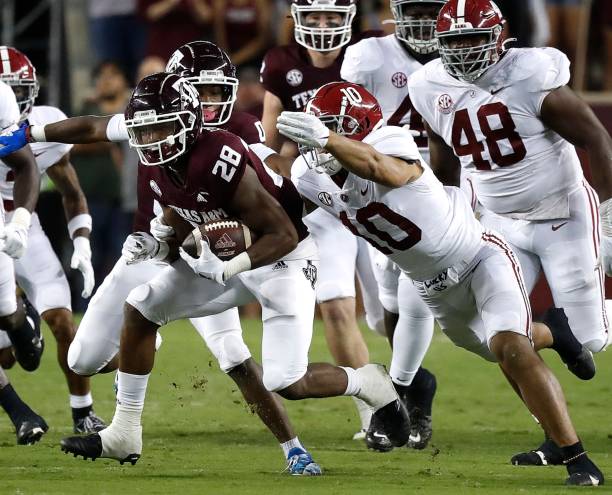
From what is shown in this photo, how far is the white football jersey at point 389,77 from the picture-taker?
650 cm

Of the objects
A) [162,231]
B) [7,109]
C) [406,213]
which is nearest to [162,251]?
[162,231]

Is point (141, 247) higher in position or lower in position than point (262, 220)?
lower

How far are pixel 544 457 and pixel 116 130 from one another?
210cm

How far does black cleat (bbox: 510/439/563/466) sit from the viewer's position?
5539 millimetres

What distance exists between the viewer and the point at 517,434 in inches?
258

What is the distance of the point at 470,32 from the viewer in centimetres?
555

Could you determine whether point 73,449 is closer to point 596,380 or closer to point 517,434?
point 517,434

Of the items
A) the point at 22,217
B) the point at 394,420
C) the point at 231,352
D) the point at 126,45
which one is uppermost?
the point at 22,217

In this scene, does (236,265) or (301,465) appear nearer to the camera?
(236,265)

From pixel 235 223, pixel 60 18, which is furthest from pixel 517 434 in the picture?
pixel 60 18

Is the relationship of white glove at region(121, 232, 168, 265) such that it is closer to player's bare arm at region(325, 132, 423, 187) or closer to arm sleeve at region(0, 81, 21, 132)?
player's bare arm at region(325, 132, 423, 187)

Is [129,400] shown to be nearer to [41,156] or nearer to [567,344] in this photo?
[567,344]

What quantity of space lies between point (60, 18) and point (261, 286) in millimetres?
6793

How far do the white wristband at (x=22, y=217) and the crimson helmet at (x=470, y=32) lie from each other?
6.34 ft
